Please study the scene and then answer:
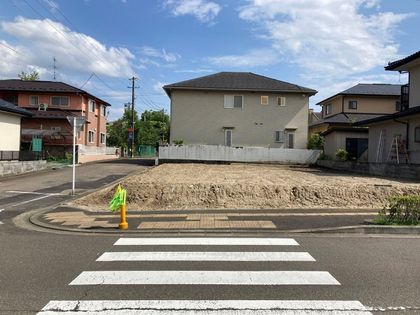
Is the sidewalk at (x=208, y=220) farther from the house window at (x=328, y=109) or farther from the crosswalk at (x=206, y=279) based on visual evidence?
the house window at (x=328, y=109)

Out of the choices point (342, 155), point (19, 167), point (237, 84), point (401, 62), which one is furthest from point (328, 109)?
point (19, 167)

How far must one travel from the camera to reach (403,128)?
23.8 metres

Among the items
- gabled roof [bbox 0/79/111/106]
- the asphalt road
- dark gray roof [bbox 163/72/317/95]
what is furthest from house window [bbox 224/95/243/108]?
the asphalt road

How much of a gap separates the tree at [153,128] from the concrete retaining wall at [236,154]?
39.8 metres

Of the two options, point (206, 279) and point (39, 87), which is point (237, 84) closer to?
point (39, 87)

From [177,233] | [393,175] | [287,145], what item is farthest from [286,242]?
[287,145]

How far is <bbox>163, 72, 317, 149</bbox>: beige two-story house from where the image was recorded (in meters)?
38.1

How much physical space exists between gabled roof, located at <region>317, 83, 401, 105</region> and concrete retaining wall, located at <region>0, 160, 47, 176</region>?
1209 inches

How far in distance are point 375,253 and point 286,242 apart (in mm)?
1592

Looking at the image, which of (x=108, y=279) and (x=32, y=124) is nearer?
(x=108, y=279)

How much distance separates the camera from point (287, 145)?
38.2m

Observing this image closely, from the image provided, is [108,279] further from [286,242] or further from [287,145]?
[287,145]

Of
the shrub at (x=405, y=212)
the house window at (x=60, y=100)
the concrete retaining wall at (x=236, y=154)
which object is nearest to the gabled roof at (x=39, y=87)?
the house window at (x=60, y=100)

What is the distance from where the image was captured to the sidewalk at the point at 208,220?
9.43m
